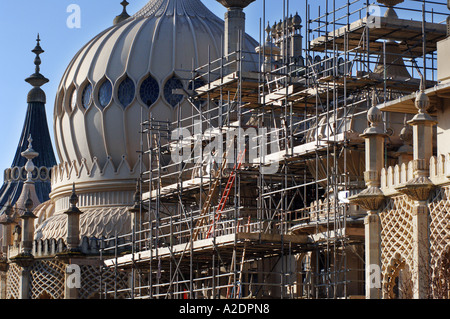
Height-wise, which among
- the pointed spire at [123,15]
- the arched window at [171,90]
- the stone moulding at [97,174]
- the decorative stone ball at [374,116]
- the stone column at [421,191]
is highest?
the pointed spire at [123,15]

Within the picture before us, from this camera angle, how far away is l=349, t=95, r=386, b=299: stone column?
3136cm

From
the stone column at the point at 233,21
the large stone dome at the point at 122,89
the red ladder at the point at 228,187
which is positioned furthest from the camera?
the large stone dome at the point at 122,89

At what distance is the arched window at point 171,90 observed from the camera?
50750 mm

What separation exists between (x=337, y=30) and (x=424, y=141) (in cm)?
951

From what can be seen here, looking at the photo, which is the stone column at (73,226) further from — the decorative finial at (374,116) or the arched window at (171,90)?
the decorative finial at (374,116)

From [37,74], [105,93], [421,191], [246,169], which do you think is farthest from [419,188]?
[37,74]

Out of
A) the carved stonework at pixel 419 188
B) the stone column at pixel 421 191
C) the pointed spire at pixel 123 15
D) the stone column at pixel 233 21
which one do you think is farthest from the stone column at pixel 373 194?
the pointed spire at pixel 123 15

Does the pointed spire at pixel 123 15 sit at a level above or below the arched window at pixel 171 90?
above

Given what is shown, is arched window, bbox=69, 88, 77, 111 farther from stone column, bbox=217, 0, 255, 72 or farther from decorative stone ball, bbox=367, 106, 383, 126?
decorative stone ball, bbox=367, 106, 383, 126

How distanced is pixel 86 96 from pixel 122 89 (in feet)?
5.94

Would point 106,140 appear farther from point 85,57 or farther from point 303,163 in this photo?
point 303,163

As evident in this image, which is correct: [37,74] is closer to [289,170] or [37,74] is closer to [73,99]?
[73,99]

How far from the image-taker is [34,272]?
49.1 m

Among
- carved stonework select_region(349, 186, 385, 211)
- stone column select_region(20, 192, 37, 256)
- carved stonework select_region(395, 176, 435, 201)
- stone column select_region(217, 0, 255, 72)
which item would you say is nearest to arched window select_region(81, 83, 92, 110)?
stone column select_region(20, 192, 37, 256)
